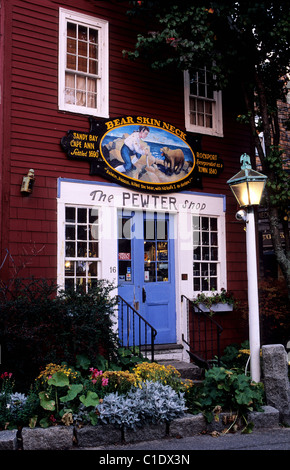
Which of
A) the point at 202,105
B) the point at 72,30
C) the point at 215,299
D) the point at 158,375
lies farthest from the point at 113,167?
the point at 158,375

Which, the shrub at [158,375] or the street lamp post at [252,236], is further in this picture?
the street lamp post at [252,236]

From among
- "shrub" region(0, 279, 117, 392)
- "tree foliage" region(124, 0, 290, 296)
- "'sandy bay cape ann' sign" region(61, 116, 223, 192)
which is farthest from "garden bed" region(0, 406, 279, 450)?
"'sandy bay cape ann' sign" region(61, 116, 223, 192)

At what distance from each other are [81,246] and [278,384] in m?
3.62

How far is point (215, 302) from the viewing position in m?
8.74

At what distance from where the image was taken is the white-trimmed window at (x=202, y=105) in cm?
916

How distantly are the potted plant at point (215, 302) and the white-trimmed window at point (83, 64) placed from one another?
3.65 metres

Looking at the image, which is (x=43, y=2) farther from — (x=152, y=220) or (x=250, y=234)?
(x=250, y=234)

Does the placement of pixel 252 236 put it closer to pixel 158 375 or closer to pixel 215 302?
pixel 158 375

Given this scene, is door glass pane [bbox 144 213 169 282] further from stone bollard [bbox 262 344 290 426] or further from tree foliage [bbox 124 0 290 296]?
stone bollard [bbox 262 344 290 426]

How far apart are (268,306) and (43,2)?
6499 mm

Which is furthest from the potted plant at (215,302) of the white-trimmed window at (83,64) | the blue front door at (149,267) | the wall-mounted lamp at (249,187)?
the white-trimmed window at (83,64)

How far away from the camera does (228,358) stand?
8258 millimetres

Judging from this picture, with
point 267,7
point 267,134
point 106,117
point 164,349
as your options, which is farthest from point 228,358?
point 267,7

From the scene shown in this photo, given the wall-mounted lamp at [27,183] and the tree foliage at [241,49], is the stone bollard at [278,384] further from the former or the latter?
the wall-mounted lamp at [27,183]
